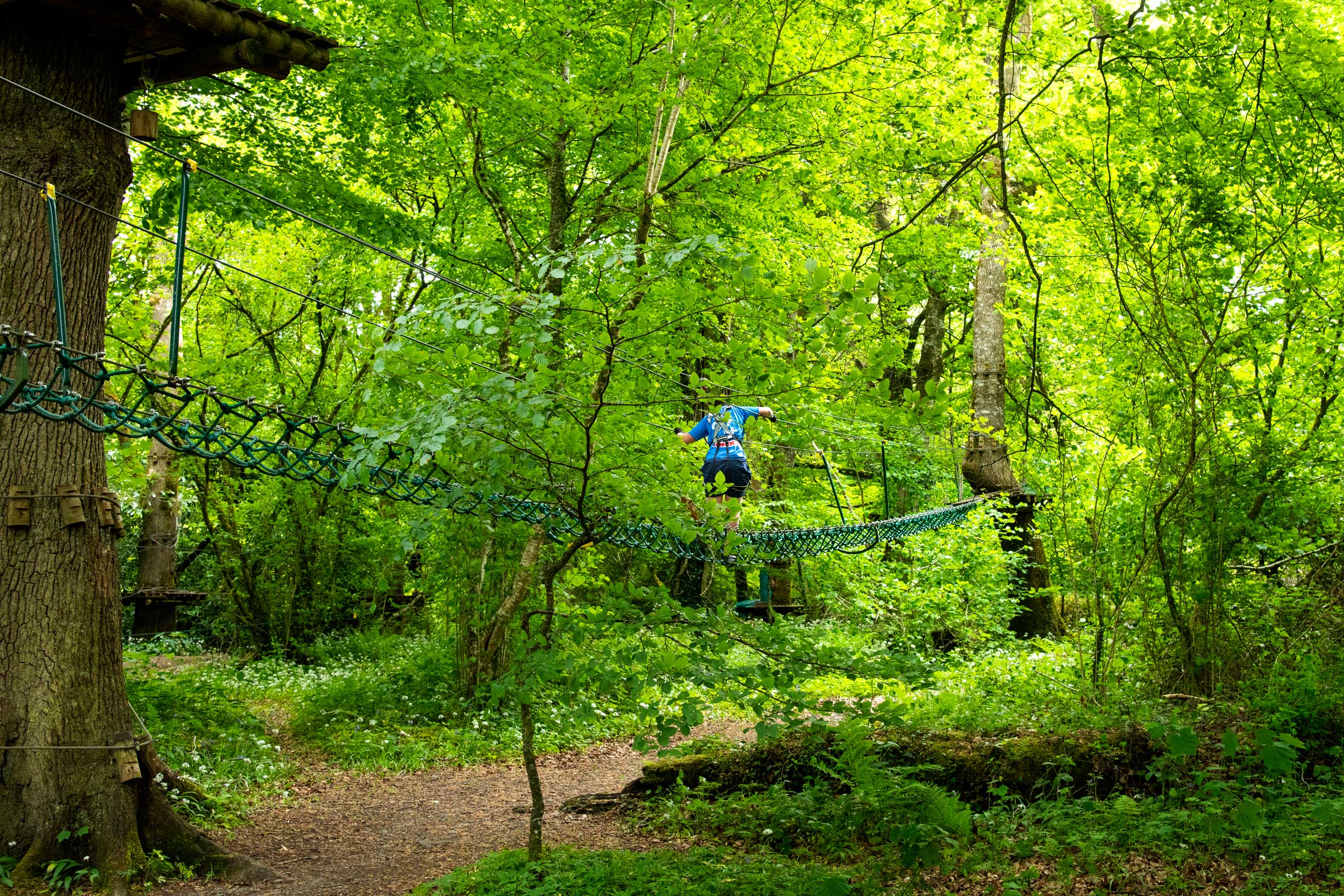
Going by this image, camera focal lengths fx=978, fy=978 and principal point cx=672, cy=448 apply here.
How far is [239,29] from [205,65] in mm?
344

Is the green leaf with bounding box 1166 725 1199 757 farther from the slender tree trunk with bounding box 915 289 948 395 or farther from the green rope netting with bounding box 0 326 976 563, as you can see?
the slender tree trunk with bounding box 915 289 948 395

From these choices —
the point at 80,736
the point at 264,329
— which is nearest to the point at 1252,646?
the point at 80,736

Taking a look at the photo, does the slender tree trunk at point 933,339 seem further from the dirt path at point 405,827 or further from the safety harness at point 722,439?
the dirt path at point 405,827

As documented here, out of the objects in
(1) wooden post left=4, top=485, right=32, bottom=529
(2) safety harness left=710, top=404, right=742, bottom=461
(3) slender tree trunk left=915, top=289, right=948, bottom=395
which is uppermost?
(3) slender tree trunk left=915, top=289, right=948, bottom=395

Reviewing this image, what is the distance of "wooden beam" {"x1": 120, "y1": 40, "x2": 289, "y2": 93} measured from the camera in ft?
13.4

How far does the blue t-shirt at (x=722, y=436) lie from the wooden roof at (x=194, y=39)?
3.02 m

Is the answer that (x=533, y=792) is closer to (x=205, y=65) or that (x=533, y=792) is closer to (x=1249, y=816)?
(x=1249, y=816)

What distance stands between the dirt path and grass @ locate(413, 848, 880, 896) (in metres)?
0.47

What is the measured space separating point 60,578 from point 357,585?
5.72 m

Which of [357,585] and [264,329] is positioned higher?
[264,329]

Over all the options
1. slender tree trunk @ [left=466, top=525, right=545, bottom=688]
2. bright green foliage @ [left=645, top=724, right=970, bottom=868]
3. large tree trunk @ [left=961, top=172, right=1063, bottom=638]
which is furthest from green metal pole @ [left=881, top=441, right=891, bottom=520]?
bright green foliage @ [left=645, top=724, right=970, bottom=868]

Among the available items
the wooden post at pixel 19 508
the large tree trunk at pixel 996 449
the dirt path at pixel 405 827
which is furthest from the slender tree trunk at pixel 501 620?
the large tree trunk at pixel 996 449

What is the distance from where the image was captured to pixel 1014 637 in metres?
8.35

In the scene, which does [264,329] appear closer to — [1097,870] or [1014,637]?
[1014,637]
